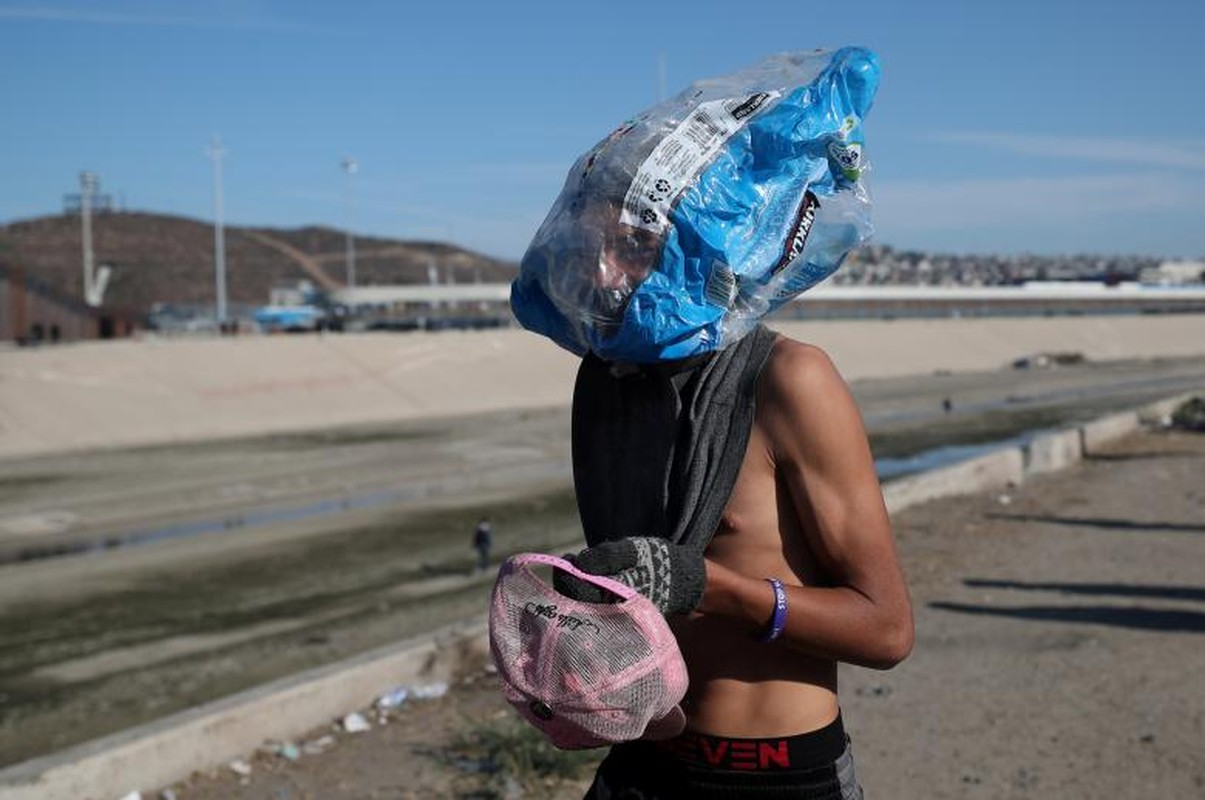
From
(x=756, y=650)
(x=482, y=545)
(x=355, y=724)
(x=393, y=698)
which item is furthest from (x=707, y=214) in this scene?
(x=482, y=545)

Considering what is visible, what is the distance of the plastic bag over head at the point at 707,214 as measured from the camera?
2256 millimetres

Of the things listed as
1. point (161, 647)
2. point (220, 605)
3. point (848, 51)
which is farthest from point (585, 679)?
point (220, 605)

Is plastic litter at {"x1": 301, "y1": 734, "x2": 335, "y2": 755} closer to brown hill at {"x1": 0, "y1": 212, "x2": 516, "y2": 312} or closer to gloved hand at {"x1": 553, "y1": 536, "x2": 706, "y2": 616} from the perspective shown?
gloved hand at {"x1": 553, "y1": 536, "x2": 706, "y2": 616}

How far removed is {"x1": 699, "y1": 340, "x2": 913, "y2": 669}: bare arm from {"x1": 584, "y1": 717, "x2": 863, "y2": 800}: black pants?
0.21m

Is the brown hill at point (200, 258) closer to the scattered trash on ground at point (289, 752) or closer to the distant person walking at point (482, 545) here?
the distant person walking at point (482, 545)

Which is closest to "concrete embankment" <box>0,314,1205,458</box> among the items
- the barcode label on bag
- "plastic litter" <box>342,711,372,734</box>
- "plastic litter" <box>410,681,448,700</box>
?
"plastic litter" <box>410,681,448,700</box>

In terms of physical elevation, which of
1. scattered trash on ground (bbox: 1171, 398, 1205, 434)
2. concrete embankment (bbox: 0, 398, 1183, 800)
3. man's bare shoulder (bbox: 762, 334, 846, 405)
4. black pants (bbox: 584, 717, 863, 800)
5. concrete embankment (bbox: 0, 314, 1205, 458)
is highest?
man's bare shoulder (bbox: 762, 334, 846, 405)

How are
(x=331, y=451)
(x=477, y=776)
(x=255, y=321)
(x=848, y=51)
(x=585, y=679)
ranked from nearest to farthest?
(x=585, y=679) < (x=848, y=51) < (x=477, y=776) < (x=331, y=451) < (x=255, y=321)

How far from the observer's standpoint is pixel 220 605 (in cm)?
1302

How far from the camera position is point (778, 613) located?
2248 mm

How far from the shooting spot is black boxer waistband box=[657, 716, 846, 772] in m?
2.38

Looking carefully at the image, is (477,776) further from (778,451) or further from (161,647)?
(161,647)

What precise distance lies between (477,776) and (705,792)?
381 centimetres

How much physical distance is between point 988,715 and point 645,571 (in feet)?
16.8
